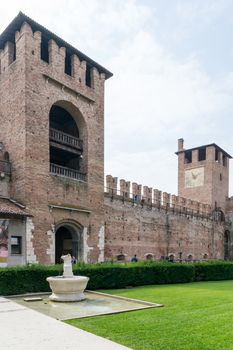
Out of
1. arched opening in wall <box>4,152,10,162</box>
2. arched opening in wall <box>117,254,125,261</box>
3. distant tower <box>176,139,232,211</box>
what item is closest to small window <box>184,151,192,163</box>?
distant tower <box>176,139,232,211</box>

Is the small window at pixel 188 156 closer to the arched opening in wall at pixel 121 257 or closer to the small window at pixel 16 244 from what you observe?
the arched opening in wall at pixel 121 257

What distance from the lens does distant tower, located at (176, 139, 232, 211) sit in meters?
36.2

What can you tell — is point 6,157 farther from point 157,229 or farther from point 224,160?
point 224,160

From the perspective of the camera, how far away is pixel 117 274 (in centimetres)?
1479

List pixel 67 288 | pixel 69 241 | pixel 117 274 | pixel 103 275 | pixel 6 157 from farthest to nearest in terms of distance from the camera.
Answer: pixel 69 241, pixel 6 157, pixel 117 274, pixel 103 275, pixel 67 288

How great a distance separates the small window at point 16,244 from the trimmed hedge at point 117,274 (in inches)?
144

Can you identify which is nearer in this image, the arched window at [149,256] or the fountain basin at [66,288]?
the fountain basin at [66,288]

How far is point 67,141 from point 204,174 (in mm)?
20171

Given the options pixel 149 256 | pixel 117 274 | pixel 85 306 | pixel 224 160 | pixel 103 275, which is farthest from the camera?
pixel 224 160

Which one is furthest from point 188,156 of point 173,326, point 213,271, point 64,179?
point 173,326

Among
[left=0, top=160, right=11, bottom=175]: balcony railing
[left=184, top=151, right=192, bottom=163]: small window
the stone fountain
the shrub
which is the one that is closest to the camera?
the stone fountain

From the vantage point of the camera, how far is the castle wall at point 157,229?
77.5 feet

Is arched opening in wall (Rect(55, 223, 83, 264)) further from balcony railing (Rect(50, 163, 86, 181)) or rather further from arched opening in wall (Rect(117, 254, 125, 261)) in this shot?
arched opening in wall (Rect(117, 254, 125, 261))

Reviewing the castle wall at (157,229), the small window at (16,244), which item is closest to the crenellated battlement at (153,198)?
the castle wall at (157,229)
